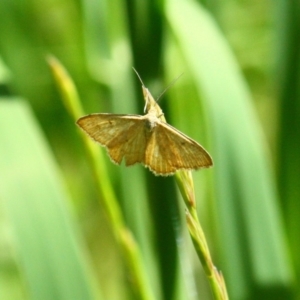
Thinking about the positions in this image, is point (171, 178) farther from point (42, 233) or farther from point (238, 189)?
point (42, 233)

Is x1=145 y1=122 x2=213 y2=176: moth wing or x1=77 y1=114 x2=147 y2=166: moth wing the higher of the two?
x1=77 y1=114 x2=147 y2=166: moth wing

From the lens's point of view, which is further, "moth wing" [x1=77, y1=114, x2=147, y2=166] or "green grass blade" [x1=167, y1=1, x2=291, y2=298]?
"green grass blade" [x1=167, y1=1, x2=291, y2=298]

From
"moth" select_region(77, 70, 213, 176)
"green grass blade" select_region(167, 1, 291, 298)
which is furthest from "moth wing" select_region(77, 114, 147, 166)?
"green grass blade" select_region(167, 1, 291, 298)

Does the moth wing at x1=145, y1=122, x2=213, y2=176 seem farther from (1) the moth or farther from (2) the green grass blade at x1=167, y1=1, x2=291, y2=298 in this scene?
(2) the green grass blade at x1=167, y1=1, x2=291, y2=298

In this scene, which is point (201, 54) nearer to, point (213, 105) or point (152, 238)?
point (213, 105)

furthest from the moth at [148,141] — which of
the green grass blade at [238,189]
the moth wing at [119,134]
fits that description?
the green grass blade at [238,189]

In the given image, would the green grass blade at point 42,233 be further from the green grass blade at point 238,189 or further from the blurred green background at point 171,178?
the green grass blade at point 238,189

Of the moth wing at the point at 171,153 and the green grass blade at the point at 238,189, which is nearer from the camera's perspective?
the moth wing at the point at 171,153

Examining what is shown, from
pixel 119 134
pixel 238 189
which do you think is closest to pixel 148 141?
pixel 119 134
